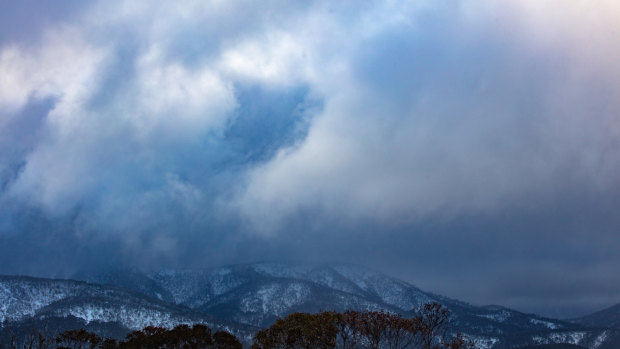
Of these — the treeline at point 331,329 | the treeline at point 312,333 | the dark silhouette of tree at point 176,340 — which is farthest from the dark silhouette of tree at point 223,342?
the treeline at point 331,329

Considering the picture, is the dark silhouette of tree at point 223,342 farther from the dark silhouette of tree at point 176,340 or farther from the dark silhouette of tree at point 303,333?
the dark silhouette of tree at point 303,333

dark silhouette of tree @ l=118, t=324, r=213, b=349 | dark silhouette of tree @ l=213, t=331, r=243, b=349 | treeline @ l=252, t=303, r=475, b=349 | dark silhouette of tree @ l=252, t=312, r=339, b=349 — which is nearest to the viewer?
dark silhouette of tree @ l=252, t=312, r=339, b=349

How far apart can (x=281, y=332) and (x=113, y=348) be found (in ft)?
122

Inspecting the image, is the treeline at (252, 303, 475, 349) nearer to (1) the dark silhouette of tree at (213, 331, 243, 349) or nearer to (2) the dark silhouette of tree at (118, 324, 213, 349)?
(1) the dark silhouette of tree at (213, 331, 243, 349)

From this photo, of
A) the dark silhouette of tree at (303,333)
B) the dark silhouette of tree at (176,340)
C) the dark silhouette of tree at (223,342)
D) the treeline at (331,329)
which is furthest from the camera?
the dark silhouette of tree at (223,342)

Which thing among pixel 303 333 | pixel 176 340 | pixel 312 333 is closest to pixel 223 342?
pixel 176 340

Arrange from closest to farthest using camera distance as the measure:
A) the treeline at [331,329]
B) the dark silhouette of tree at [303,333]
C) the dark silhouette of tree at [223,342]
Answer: the dark silhouette of tree at [303,333], the treeline at [331,329], the dark silhouette of tree at [223,342]

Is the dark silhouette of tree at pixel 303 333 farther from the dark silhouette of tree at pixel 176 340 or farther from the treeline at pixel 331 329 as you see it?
the dark silhouette of tree at pixel 176 340

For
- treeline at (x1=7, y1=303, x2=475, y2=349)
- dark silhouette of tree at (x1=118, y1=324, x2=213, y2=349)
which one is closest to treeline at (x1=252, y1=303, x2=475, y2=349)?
treeline at (x1=7, y1=303, x2=475, y2=349)

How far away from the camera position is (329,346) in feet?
286

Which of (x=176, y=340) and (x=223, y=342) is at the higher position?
(x=176, y=340)

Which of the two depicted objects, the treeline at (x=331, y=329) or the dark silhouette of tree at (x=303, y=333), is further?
the treeline at (x=331, y=329)

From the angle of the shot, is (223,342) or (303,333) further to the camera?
(223,342)

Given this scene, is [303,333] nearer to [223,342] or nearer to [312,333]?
[312,333]
